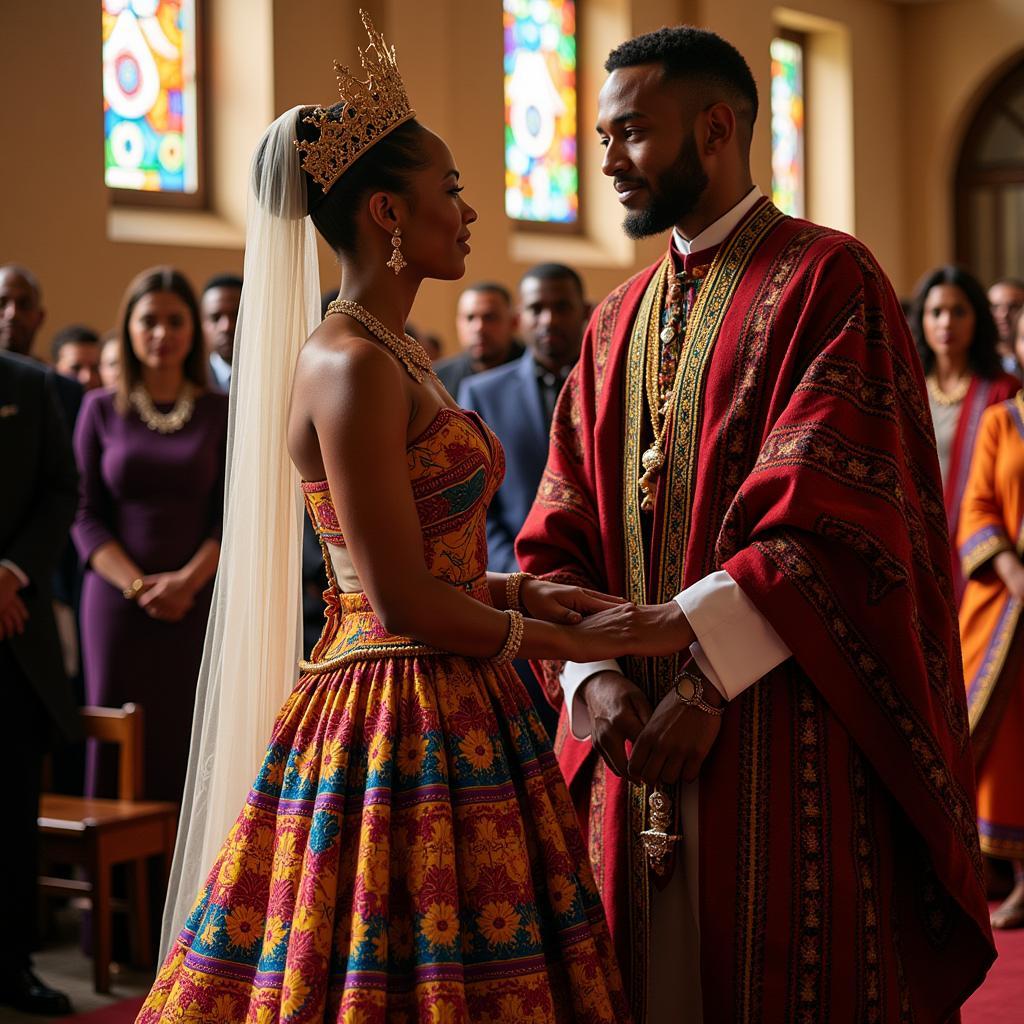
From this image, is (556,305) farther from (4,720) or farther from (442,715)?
(442,715)

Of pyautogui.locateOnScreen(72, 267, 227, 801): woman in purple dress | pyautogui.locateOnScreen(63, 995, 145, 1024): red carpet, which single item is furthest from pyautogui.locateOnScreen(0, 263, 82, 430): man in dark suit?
pyautogui.locateOnScreen(63, 995, 145, 1024): red carpet

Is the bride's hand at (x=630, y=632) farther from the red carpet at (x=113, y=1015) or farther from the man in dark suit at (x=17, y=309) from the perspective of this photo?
the man in dark suit at (x=17, y=309)

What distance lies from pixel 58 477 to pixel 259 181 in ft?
6.73

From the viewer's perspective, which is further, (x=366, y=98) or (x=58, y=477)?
(x=58, y=477)

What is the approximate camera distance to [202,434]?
182 inches

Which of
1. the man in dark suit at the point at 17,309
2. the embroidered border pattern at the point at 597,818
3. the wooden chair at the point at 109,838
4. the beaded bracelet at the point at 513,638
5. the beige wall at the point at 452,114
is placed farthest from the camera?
the beige wall at the point at 452,114

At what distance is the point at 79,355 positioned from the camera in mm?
6445

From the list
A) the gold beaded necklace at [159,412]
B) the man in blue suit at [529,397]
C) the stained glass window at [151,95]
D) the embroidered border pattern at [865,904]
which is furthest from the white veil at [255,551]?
the stained glass window at [151,95]

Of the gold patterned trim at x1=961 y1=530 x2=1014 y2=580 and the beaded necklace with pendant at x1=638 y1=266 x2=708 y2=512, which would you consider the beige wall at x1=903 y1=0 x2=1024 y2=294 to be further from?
the beaded necklace with pendant at x1=638 y1=266 x2=708 y2=512

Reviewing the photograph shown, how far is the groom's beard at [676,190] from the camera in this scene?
2410 millimetres

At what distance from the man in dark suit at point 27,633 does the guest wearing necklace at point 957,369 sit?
9.45ft

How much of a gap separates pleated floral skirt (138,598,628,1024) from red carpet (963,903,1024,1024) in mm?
1913

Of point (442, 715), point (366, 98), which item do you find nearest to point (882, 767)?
point (442, 715)

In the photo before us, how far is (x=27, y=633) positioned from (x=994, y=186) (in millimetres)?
10846
